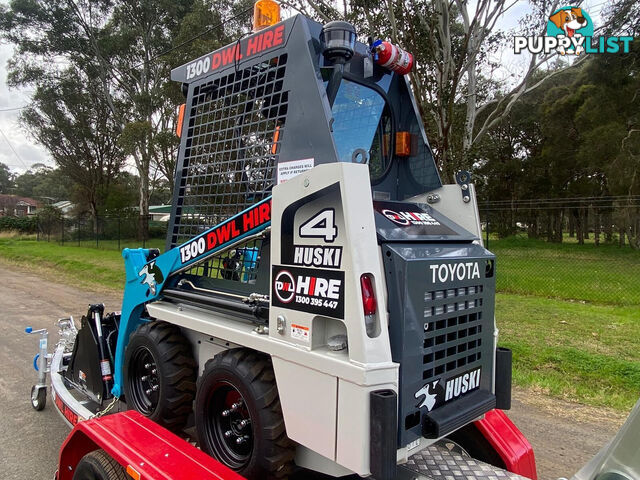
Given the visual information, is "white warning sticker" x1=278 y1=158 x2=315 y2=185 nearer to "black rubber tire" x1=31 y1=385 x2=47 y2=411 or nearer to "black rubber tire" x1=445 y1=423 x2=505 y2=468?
"black rubber tire" x1=445 y1=423 x2=505 y2=468

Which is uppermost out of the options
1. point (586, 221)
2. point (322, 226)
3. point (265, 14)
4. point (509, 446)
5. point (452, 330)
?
point (265, 14)

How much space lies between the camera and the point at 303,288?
7.02 ft

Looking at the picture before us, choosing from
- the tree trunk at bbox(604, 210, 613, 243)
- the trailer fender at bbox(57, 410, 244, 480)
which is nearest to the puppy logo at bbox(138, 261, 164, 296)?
the trailer fender at bbox(57, 410, 244, 480)

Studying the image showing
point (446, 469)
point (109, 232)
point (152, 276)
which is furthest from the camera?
point (109, 232)

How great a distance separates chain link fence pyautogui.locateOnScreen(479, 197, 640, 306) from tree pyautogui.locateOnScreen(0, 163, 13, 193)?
117 metres

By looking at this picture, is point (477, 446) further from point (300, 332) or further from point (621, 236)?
point (621, 236)

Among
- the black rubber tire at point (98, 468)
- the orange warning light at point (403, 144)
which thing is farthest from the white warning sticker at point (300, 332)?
the orange warning light at point (403, 144)

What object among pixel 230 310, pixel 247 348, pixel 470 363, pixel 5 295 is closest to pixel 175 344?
pixel 230 310

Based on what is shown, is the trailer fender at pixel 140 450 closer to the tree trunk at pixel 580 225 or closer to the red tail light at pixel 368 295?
the red tail light at pixel 368 295

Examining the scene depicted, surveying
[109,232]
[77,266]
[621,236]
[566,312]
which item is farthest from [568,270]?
[109,232]

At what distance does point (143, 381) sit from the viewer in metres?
3.35

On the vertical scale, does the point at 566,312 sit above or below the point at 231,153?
below

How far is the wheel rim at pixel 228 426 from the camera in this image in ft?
8.30

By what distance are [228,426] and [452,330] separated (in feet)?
4.58
